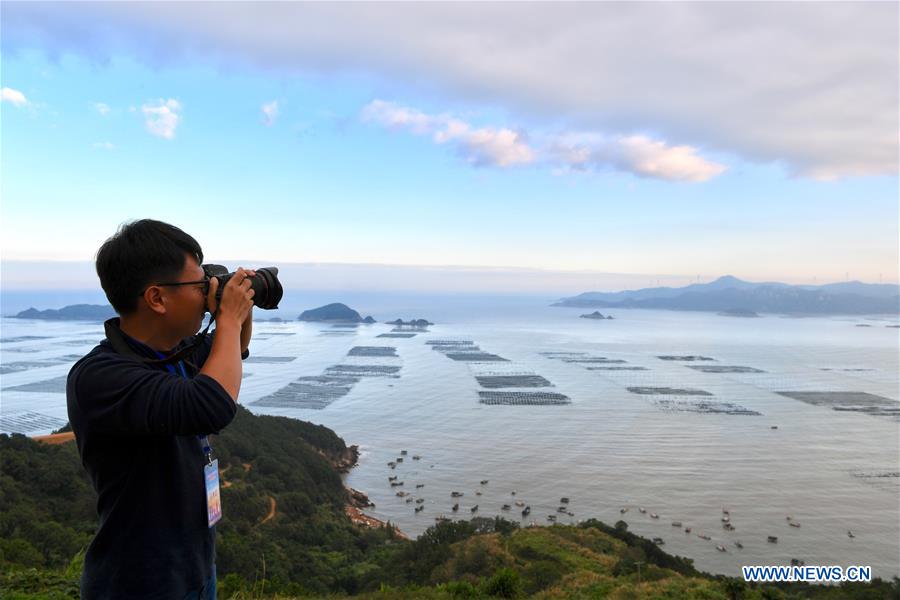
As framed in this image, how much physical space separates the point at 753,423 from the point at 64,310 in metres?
71.2

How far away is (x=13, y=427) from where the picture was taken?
1969cm

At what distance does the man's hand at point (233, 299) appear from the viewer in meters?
0.94

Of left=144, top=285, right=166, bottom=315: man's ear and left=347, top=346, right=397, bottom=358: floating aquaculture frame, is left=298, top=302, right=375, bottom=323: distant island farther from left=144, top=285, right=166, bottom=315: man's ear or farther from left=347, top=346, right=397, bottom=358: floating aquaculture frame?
left=144, top=285, right=166, bottom=315: man's ear

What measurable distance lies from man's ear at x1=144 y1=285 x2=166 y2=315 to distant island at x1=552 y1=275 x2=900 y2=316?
357 feet

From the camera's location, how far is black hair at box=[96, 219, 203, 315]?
0.90m

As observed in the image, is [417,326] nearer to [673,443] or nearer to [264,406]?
[264,406]

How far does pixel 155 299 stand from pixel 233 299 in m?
0.11

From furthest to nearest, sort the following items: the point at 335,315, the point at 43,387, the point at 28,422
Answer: the point at 335,315
the point at 43,387
the point at 28,422

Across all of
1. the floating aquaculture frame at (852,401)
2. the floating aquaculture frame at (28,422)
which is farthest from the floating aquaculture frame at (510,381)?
the floating aquaculture frame at (28,422)

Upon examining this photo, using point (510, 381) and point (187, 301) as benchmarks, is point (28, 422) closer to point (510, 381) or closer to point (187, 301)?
point (510, 381)

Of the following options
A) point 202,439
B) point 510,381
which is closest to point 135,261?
point 202,439

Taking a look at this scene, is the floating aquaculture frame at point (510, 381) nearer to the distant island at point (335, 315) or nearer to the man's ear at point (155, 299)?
the man's ear at point (155, 299)

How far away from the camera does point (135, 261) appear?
896 millimetres

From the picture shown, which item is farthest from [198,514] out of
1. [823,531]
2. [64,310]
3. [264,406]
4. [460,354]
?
[64,310]
